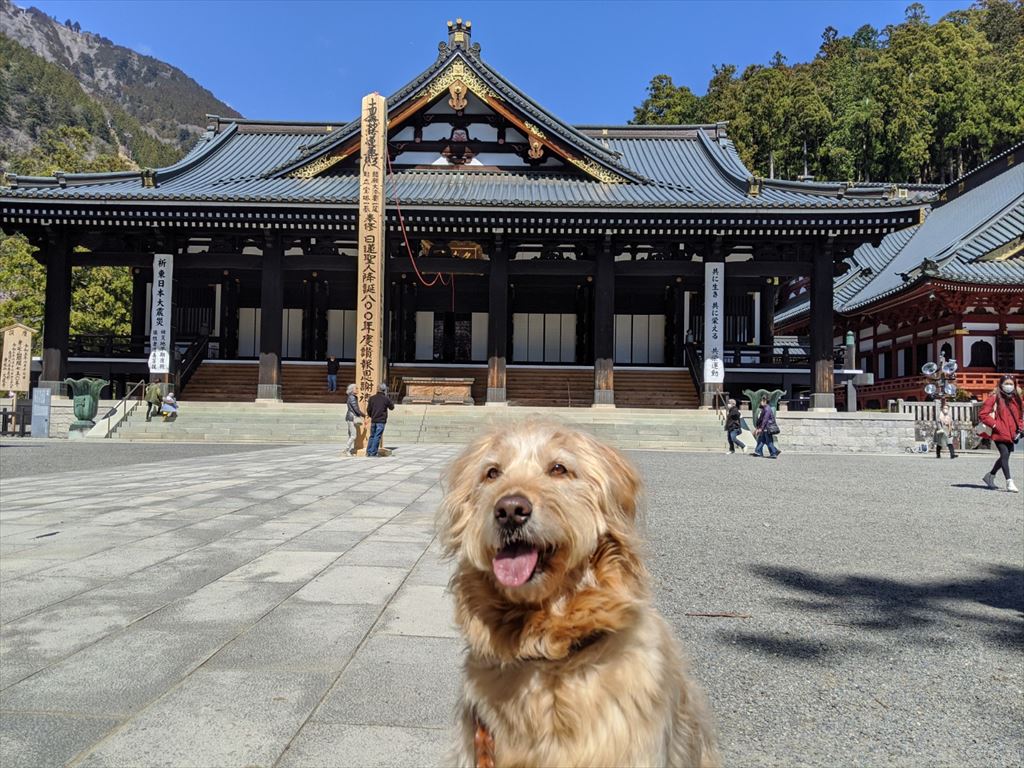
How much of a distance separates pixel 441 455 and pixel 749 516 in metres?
6.90

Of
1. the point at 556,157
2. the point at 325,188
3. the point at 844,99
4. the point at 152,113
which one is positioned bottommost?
the point at 325,188

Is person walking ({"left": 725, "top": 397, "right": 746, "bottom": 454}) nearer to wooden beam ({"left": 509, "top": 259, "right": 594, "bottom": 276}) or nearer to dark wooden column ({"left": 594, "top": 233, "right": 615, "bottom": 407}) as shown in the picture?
dark wooden column ({"left": 594, "top": 233, "right": 615, "bottom": 407})

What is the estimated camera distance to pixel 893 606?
3.88 m

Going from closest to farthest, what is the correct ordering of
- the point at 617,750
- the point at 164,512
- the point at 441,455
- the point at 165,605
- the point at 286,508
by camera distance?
the point at 617,750 < the point at 165,605 < the point at 164,512 < the point at 286,508 < the point at 441,455

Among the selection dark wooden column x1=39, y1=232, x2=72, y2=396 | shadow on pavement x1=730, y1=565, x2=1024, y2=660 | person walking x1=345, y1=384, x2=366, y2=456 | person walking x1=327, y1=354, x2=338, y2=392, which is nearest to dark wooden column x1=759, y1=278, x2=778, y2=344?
person walking x1=327, y1=354, x2=338, y2=392

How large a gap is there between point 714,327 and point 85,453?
1447 cm

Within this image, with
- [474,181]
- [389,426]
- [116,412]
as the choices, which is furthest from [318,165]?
[116,412]

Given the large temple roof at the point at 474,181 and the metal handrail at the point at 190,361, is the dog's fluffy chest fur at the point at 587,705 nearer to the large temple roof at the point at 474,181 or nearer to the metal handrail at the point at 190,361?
the large temple roof at the point at 474,181

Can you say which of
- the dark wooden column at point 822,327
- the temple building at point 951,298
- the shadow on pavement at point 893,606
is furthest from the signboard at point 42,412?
the temple building at point 951,298

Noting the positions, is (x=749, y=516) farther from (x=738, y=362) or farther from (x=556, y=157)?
(x=556, y=157)

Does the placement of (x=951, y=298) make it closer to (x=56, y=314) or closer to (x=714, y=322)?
(x=714, y=322)

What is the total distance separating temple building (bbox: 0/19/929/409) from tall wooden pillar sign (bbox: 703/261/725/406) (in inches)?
2.2

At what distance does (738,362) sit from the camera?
64.6 ft

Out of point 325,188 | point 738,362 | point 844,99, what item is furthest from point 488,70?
point 844,99
